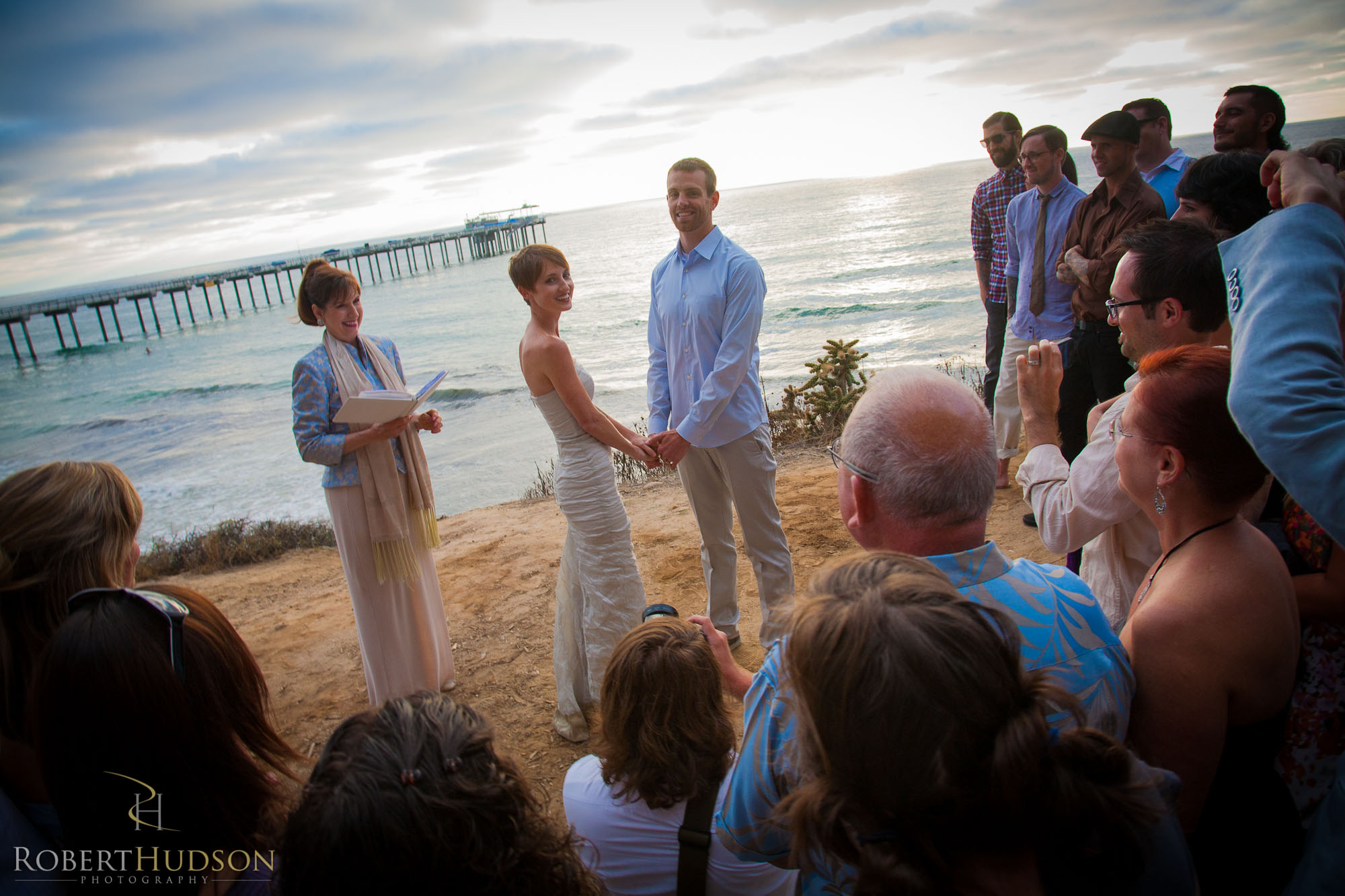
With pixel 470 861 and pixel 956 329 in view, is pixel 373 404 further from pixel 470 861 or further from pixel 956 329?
pixel 956 329

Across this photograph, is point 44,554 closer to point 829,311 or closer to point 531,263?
point 531,263

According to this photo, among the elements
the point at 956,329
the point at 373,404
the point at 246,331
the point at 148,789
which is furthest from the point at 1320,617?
the point at 246,331

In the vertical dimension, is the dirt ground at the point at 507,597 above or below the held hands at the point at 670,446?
below

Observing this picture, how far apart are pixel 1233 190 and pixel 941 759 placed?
3.12 m

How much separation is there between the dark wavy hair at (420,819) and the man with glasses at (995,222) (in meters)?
5.28

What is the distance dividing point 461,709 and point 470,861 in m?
0.25

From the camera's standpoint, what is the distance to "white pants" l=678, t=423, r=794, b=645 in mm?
3998

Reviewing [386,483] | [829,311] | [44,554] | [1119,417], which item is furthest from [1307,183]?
[829,311]

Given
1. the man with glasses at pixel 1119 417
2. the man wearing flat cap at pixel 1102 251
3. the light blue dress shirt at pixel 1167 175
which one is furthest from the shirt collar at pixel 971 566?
the light blue dress shirt at pixel 1167 175

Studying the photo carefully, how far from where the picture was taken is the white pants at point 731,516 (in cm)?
400

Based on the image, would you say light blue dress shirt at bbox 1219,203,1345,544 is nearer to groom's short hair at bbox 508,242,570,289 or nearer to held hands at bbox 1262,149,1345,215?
held hands at bbox 1262,149,1345,215

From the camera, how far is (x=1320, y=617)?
1541mm

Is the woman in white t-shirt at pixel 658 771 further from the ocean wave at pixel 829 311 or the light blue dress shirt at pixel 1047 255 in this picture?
the ocean wave at pixel 829 311

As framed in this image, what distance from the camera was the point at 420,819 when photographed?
1.07 m
